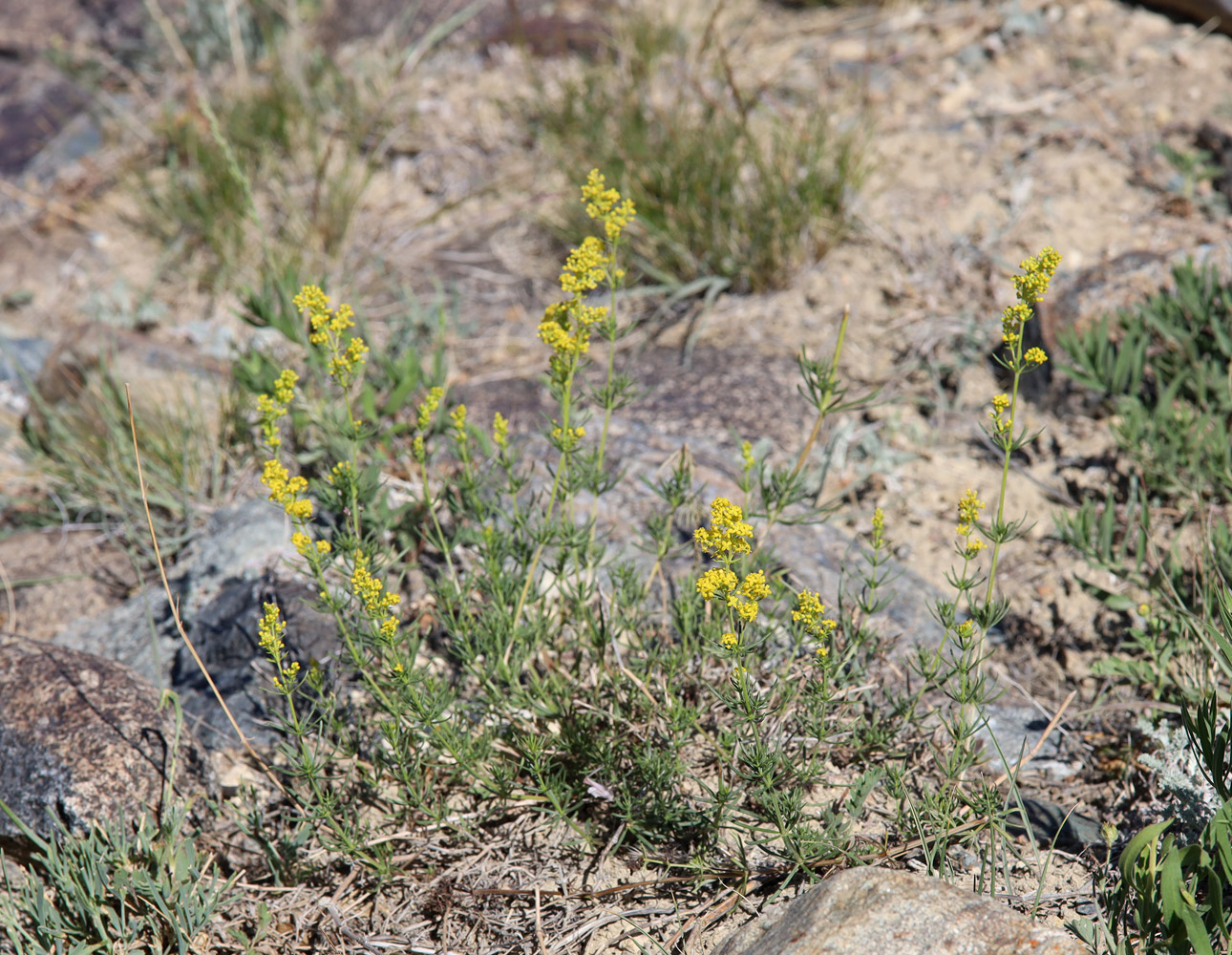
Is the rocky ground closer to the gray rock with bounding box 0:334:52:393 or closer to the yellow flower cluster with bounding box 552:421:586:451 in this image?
the gray rock with bounding box 0:334:52:393

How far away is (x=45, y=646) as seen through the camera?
110 inches

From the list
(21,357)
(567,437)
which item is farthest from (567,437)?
(21,357)

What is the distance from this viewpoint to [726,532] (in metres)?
1.93

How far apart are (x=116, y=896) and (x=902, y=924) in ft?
6.02

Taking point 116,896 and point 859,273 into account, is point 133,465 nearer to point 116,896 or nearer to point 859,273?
point 116,896

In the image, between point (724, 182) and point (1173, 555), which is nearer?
point (1173, 555)

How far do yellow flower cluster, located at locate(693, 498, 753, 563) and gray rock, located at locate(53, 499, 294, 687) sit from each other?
174 cm

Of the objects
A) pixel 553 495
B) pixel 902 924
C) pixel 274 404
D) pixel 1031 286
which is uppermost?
pixel 1031 286

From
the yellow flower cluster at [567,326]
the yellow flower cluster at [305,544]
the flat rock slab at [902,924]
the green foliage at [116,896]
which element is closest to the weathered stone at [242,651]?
the green foliage at [116,896]

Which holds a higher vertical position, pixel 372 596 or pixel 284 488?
pixel 284 488

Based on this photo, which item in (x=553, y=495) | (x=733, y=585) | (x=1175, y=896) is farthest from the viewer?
(x=553, y=495)

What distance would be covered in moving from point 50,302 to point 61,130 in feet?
5.73

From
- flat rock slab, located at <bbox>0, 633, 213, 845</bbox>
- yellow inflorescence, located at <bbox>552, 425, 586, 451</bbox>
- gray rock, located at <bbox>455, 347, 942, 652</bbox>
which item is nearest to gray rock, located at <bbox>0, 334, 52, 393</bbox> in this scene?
gray rock, located at <bbox>455, 347, 942, 652</bbox>

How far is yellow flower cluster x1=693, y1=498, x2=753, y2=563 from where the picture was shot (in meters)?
1.90
